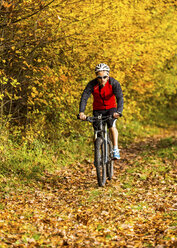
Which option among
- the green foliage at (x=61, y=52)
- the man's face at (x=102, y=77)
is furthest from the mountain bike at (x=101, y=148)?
the green foliage at (x=61, y=52)

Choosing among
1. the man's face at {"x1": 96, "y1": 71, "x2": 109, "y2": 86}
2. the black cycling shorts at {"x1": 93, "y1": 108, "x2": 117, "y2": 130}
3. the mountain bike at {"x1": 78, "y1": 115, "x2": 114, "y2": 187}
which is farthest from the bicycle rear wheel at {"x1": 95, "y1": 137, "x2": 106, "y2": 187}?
the man's face at {"x1": 96, "y1": 71, "x2": 109, "y2": 86}

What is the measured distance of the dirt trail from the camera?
477 cm

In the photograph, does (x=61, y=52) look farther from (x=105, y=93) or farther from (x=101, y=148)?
(x=101, y=148)

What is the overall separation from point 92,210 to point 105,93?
7.49ft

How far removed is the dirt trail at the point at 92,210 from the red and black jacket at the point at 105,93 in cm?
156

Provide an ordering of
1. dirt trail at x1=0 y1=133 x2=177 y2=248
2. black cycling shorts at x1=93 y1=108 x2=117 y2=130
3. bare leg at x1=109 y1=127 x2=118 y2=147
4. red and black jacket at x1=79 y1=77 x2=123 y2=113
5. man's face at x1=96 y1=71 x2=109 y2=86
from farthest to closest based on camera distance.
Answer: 1. bare leg at x1=109 y1=127 x2=118 y2=147
2. black cycling shorts at x1=93 y1=108 x2=117 y2=130
3. red and black jacket at x1=79 y1=77 x2=123 y2=113
4. man's face at x1=96 y1=71 x2=109 y2=86
5. dirt trail at x1=0 y1=133 x2=177 y2=248

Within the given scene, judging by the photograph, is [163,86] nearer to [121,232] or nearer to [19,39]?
[19,39]

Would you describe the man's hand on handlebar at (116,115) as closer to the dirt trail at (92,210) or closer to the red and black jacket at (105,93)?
the red and black jacket at (105,93)

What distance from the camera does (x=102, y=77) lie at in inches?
277

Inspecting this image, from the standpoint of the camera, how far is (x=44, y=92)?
339 inches

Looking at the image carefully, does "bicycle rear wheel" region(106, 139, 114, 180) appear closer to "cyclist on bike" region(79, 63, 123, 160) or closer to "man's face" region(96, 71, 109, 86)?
"cyclist on bike" region(79, 63, 123, 160)

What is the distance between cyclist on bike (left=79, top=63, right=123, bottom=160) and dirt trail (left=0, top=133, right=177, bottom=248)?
104 centimetres

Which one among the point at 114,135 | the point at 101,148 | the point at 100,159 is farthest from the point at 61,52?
the point at 100,159

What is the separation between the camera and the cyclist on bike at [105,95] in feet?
23.1
